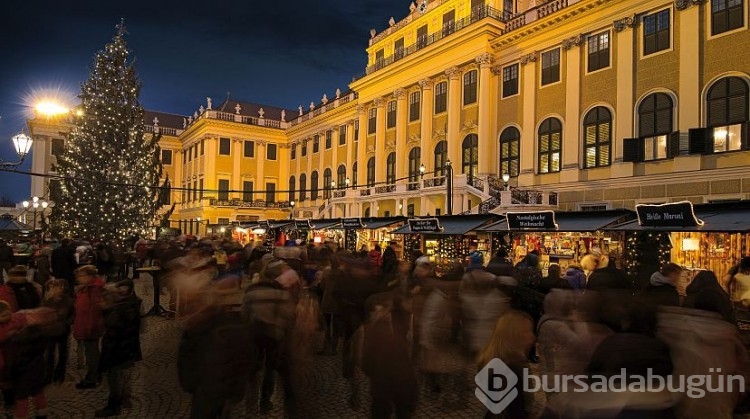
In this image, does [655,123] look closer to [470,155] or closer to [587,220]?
[587,220]

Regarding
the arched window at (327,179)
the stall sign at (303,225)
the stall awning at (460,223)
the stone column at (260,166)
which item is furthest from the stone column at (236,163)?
the stall awning at (460,223)

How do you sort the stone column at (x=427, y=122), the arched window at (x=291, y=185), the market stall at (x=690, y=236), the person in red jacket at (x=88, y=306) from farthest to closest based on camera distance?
the arched window at (x=291, y=185), the stone column at (x=427, y=122), the market stall at (x=690, y=236), the person in red jacket at (x=88, y=306)

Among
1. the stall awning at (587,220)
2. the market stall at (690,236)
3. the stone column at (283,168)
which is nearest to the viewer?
the market stall at (690,236)

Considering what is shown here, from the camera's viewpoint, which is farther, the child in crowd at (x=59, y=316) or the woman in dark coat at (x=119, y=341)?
the child in crowd at (x=59, y=316)

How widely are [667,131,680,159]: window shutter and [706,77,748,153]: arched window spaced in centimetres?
119

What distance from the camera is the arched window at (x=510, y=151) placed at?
2981 cm

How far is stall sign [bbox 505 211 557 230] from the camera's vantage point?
14.7m

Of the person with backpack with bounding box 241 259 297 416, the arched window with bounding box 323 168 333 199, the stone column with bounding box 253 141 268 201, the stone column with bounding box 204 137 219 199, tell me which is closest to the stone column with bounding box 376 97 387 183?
the arched window with bounding box 323 168 333 199

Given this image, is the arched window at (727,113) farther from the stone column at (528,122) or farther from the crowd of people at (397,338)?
the crowd of people at (397,338)

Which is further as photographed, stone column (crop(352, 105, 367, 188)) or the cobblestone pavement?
stone column (crop(352, 105, 367, 188))

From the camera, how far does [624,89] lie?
24.1m

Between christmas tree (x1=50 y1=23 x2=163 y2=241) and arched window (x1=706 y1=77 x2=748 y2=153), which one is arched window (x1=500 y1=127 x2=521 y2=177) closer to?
arched window (x1=706 y1=77 x2=748 y2=153)

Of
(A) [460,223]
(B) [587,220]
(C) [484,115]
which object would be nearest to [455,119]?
(C) [484,115]

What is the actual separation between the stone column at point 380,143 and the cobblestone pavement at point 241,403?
3117cm
